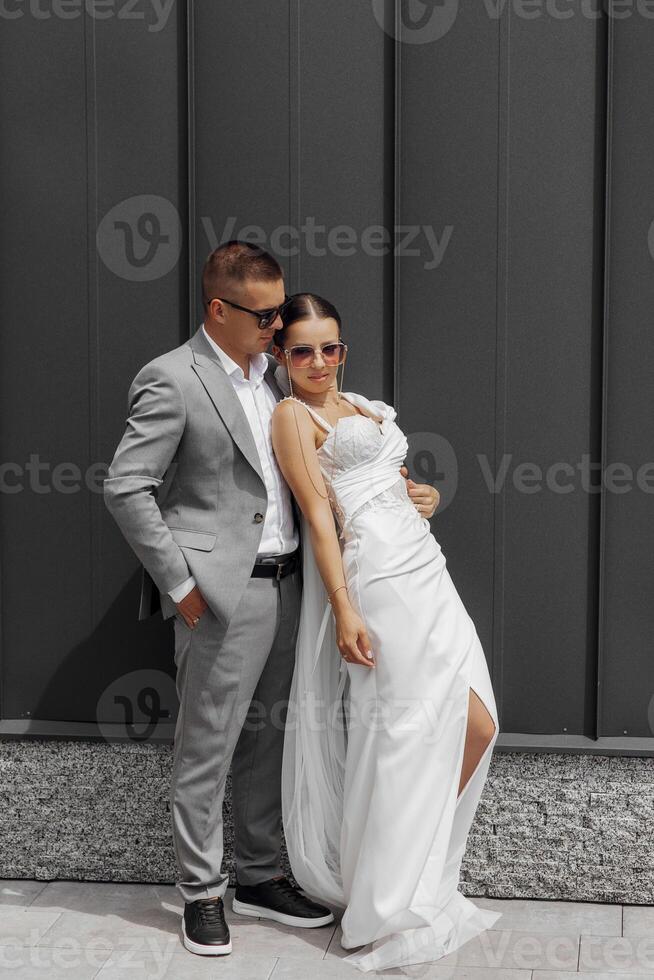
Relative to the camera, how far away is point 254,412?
3938 millimetres

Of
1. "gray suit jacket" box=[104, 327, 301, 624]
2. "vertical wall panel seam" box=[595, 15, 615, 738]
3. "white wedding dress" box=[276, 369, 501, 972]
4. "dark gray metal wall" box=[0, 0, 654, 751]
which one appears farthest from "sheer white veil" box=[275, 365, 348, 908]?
"vertical wall panel seam" box=[595, 15, 615, 738]

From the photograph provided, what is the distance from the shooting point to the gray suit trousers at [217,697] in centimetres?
388

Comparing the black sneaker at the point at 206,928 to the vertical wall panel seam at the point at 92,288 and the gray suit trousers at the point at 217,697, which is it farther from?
the vertical wall panel seam at the point at 92,288

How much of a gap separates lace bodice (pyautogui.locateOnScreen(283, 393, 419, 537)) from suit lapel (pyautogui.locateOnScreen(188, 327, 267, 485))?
19cm

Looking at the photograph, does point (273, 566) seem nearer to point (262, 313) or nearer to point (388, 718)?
point (388, 718)

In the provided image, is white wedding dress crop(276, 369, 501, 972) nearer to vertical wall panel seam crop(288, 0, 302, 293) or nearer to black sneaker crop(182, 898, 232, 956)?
black sneaker crop(182, 898, 232, 956)

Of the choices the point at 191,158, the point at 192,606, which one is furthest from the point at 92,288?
the point at 192,606

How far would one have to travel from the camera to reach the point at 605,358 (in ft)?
13.8

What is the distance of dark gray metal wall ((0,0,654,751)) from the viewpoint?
420 centimetres

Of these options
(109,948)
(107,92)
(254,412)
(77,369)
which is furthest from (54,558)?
(107,92)

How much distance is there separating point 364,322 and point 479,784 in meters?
1.66

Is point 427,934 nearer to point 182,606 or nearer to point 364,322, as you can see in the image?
point 182,606

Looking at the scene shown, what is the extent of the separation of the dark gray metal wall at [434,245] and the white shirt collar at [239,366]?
1.54ft

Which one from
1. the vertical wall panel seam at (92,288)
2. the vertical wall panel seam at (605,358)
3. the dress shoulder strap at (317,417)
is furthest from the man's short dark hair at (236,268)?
the vertical wall panel seam at (605,358)
